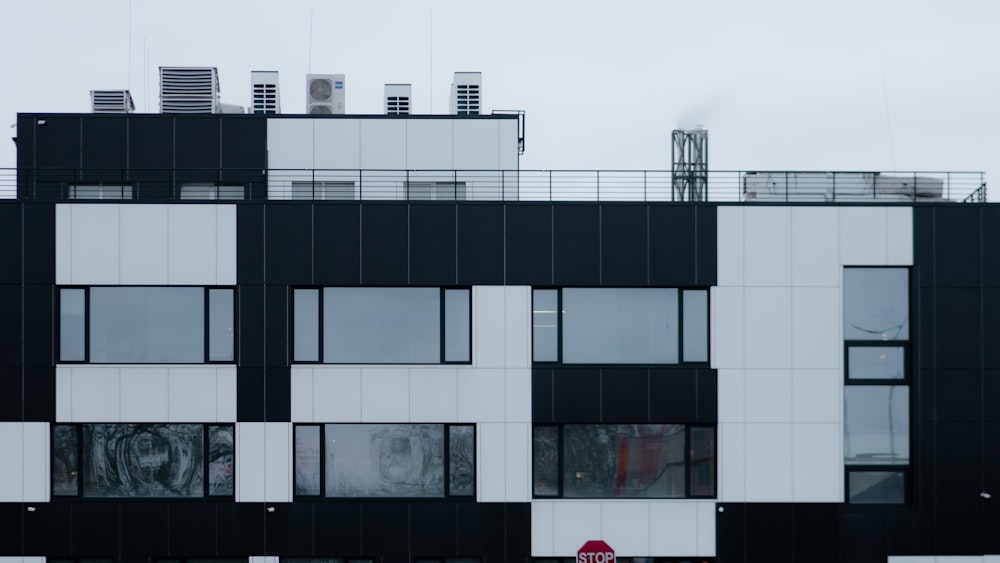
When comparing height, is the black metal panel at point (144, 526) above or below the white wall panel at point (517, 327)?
below

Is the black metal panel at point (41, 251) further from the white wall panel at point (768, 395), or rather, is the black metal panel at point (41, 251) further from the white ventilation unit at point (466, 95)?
the white wall panel at point (768, 395)

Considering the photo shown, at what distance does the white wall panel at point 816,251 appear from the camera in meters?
15.4

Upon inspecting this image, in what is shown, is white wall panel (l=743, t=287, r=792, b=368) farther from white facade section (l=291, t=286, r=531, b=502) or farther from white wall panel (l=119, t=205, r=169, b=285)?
white wall panel (l=119, t=205, r=169, b=285)

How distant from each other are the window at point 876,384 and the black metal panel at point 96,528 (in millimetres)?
14406

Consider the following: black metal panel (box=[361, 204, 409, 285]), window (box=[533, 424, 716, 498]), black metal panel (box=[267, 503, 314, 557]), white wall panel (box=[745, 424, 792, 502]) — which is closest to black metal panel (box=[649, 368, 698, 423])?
window (box=[533, 424, 716, 498])

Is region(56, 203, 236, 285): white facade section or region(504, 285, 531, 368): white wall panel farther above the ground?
region(56, 203, 236, 285): white facade section

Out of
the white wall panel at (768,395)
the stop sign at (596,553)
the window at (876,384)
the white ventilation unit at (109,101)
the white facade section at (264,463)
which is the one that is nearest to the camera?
the stop sign at (596,553)

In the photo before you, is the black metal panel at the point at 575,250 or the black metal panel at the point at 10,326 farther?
the black metal panel at the point at 575,250

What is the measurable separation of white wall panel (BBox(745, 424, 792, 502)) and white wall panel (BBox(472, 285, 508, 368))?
515cm

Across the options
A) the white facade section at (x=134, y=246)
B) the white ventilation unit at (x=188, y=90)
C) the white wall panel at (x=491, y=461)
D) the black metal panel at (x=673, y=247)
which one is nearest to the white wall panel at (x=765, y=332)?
the black metal panel at (x=673, y=247)

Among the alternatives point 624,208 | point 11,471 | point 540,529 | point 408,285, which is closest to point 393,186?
point 408,285

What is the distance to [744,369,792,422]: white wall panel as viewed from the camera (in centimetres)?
1533

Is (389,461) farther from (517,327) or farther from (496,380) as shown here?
(517,327)

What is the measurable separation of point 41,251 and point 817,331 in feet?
50.1
